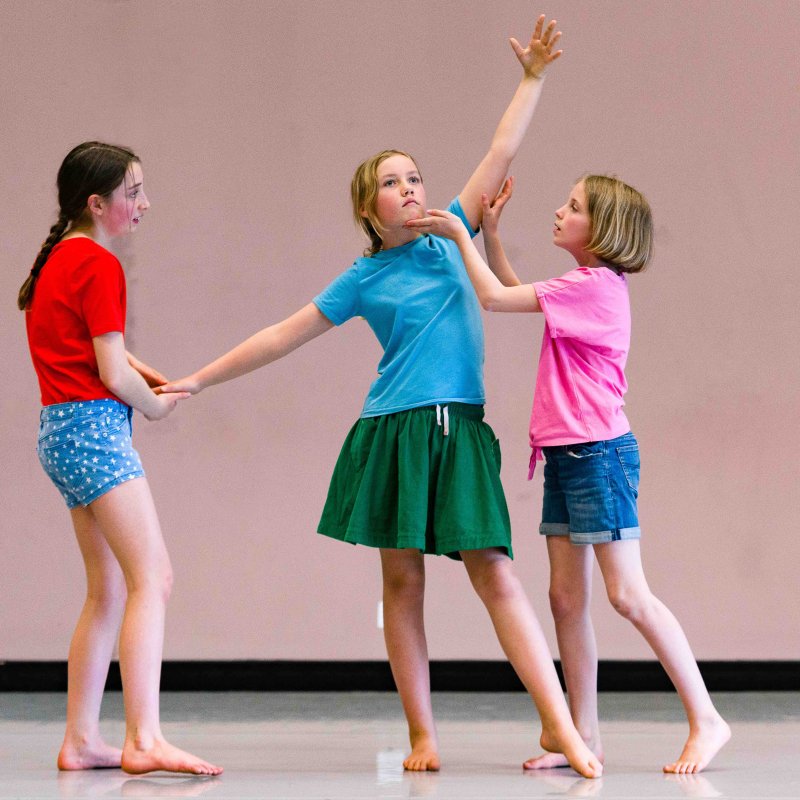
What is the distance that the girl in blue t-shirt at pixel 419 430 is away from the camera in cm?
240

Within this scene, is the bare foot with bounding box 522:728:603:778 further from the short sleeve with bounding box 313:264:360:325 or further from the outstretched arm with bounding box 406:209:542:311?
the short sleeve with bounding box 313:264:360:325

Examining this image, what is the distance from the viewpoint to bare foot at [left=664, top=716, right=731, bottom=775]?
237cm

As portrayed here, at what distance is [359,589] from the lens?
388cm

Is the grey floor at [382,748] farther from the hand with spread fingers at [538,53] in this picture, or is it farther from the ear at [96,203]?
the hand with spread fingers at [538,53]

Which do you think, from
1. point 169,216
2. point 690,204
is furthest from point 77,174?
point 690,204

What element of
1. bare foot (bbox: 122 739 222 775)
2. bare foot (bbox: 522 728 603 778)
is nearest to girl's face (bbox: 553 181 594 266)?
bare foot (bbox: 522 728 603 778)

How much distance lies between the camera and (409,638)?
253 cm

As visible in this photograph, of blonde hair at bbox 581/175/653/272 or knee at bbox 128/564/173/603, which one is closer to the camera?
knee at bbox 128/564/173/603

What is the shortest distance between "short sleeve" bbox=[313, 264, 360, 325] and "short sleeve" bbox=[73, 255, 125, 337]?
436 millimetres

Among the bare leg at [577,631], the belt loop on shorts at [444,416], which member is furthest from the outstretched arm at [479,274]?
the bare leg at [577,631]

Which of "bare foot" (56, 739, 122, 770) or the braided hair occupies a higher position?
the braided hair

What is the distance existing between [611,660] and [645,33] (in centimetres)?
202

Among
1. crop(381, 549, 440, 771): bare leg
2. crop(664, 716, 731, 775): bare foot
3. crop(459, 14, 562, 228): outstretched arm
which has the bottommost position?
crop(664, 716, 731, 775): bare foot

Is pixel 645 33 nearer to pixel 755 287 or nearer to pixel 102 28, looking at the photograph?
pixel 755 287
